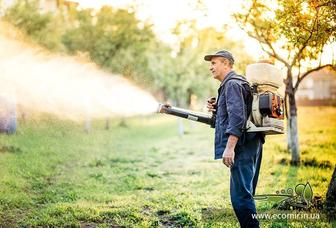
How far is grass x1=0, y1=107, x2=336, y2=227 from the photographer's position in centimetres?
749

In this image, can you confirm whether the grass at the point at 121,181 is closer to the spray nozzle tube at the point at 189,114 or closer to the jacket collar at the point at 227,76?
the spray nozzle tube at the point at 189,114

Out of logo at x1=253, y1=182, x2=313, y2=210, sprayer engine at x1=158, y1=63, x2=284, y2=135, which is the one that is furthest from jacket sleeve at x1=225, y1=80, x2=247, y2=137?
logo at x1=253, y1=182, x2=313, y2=210

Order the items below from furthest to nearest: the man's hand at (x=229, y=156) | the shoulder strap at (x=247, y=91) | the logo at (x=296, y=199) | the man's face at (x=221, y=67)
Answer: the logo at (x=296, y=199) < the man's face at (x=221, y=67) < the shoulder strap at (x=247, y=91) < the man's hand at (x=229, y=156)

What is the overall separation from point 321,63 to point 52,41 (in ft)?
44.7

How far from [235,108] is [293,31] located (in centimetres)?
369

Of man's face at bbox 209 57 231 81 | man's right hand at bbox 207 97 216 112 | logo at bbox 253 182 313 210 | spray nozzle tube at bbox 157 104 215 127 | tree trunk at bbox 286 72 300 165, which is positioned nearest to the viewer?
man's face at bbox 209 57 231 81

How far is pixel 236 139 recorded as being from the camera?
5.76m

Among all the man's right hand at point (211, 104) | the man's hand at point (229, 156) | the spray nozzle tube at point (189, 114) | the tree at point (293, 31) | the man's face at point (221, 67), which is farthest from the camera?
the tree at point (293, 31)

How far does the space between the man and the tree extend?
9.31 ft

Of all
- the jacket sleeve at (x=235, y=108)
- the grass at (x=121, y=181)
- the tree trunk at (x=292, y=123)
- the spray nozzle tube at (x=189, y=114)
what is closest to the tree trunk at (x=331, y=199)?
the grass at (x=121, y=181)

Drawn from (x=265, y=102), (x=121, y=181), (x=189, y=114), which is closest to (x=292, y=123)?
(x=121, y=181)

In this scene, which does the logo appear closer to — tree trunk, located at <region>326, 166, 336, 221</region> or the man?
tree trunk, located at <region>326, 166, 336, 221</region>

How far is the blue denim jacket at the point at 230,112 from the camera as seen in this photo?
18.9 ft

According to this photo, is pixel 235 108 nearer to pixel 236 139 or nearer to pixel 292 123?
pixel 236 139
